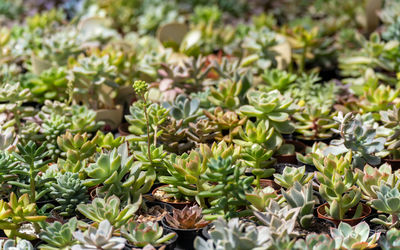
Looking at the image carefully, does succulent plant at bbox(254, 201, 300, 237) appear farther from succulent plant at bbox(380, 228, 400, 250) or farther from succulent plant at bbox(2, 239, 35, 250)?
succulent plant at bbox(2, 239, 35, 250)

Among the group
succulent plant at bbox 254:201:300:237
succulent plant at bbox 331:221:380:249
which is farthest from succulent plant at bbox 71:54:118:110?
succulent plant at bbox 331:221:380:249

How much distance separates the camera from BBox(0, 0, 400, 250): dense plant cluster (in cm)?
113

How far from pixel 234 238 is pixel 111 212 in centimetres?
31

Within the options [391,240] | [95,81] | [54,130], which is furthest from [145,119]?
[391,240]

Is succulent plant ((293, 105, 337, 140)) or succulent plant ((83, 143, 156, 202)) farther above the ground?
succulent plant ((83, 143, 156, 202))

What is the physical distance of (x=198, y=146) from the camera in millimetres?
1491

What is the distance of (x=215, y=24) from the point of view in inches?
117

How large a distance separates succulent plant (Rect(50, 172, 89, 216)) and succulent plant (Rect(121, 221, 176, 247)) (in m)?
0.23

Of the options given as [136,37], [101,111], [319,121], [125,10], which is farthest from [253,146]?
[125,10]

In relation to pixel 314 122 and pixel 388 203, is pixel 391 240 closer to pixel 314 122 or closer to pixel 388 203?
pixel 388 203

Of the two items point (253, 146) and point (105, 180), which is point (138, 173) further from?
point (253, 146)

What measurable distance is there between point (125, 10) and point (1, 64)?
114 centimetres

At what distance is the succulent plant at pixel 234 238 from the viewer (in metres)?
1.00

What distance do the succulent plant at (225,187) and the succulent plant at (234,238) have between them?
0.29ft
